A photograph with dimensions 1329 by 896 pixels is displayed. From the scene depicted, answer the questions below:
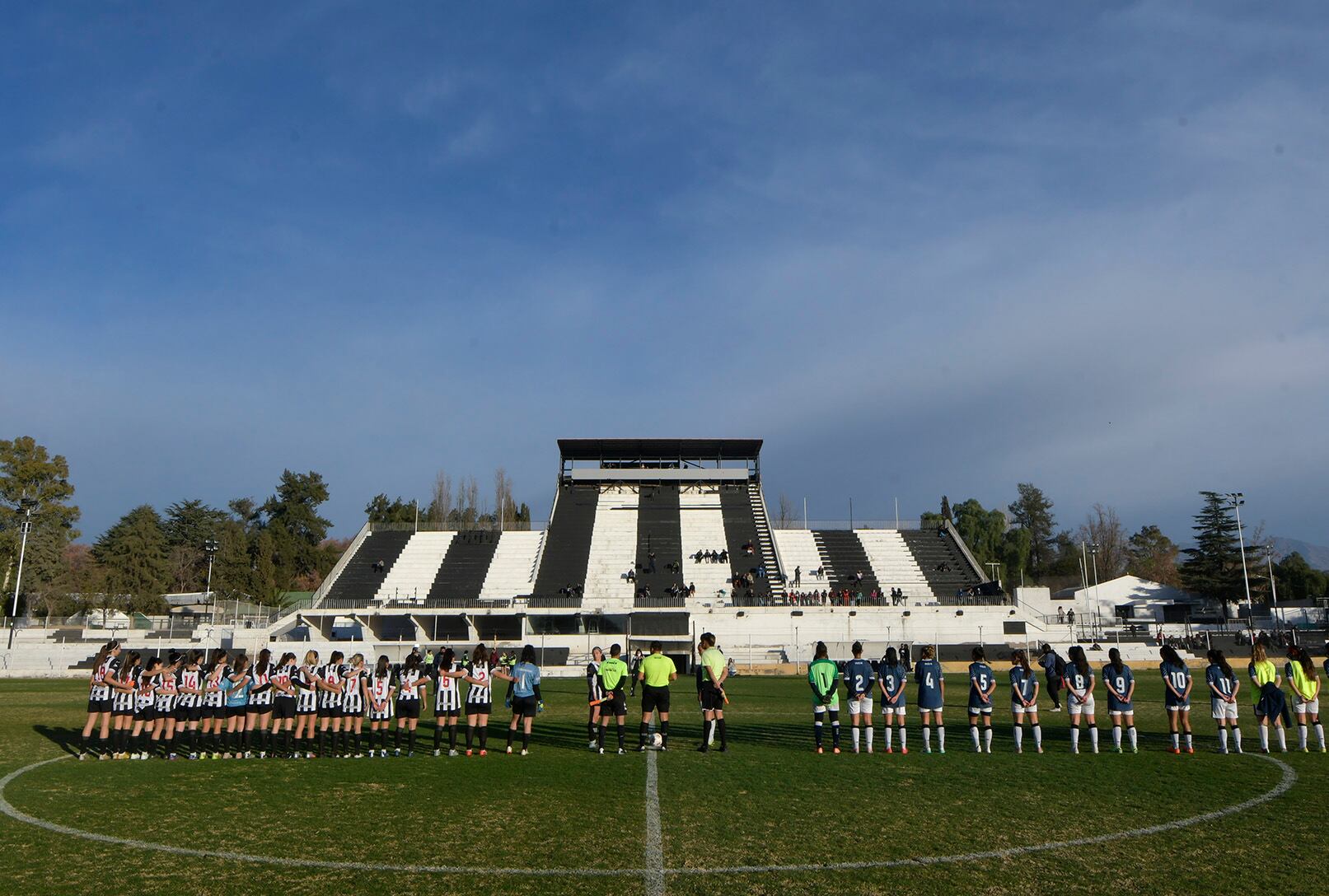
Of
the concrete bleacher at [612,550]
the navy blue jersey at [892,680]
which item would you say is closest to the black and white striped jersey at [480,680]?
the navy blue jersey at [892,680]

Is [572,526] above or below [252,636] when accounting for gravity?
above

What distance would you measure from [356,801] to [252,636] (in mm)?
39136

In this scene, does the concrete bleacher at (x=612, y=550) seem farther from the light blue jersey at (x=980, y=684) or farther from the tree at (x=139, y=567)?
the light blue jersey at (x=980, y=684)

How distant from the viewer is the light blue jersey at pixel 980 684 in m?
13.9

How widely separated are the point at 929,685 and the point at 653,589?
41226 millimetres

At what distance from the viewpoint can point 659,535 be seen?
63.2 meters

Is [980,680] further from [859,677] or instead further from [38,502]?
[38,502]

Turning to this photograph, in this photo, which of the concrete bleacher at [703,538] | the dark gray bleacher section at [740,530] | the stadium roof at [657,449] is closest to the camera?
the concrete bleacher at [703,538]

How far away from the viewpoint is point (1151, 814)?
9.35 m

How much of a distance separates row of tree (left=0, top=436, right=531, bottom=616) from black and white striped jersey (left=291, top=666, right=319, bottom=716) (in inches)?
2000

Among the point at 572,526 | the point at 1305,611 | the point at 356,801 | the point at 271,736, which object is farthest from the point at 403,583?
the point at 1305,611

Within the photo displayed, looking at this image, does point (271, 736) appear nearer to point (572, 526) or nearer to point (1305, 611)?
point (572, 526)

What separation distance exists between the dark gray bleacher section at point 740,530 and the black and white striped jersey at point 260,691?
134 ft

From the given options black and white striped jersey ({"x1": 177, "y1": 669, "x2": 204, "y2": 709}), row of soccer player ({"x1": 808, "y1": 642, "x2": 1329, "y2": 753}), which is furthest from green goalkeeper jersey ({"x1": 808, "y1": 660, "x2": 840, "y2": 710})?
black and white striped jersey ({"x1": 177, "y1": 669, "x2": 204, "y2": 709})
